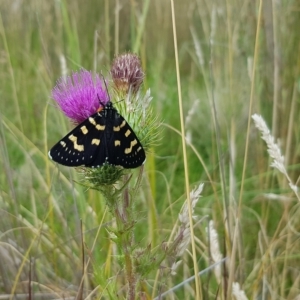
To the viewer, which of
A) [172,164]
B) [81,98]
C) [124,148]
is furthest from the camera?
[172,164]

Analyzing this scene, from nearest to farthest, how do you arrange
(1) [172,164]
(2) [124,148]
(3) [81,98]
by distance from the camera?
1. (2) [124,148]
2. (3) [81,98]
3. (1) [172,164]

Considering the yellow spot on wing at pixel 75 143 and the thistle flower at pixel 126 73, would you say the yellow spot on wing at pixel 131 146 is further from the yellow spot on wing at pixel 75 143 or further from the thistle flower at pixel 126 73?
the thistle flower at pixel 126 73

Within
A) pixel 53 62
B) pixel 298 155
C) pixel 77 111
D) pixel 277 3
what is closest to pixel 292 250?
pixel 298 155

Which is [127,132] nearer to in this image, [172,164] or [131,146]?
[131,146]

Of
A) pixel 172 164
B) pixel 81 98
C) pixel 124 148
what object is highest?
pixel 81 98

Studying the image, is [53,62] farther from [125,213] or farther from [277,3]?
[125,213]

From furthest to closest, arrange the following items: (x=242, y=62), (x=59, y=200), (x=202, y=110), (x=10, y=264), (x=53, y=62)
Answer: (x=53, y=62), (x=202, y=110), (x=242, y=62), (x=59, y=200), (x=10, y=264)

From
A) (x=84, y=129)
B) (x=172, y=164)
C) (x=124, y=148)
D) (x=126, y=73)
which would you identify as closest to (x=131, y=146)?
(x=124, y=148)
